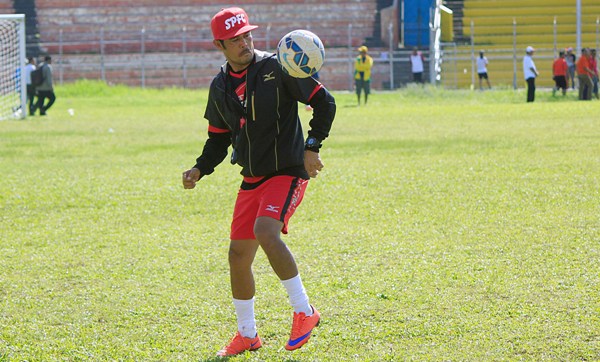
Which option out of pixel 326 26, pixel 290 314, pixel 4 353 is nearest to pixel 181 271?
pixel 290 314

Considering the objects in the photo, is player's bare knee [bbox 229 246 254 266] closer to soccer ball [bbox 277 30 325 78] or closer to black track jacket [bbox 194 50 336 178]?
black track jacket [bbox 194 50 336 178]

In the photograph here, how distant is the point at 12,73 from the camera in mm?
30875

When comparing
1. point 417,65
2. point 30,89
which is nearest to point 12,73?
point 30,89

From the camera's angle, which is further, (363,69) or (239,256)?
A: (363,69)

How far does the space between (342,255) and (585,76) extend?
83.1 ft

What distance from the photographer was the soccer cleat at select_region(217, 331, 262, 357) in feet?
17.7

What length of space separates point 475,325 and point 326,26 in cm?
4007

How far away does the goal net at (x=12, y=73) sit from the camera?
1131 inches

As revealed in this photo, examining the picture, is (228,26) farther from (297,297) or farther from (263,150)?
(297,297)

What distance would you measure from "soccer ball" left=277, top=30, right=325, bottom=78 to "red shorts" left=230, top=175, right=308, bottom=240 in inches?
23.8

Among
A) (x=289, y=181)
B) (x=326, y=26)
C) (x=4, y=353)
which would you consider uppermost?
(x=326, y=26)

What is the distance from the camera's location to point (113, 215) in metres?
10.9

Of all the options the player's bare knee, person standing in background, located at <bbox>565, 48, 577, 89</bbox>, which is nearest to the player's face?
the player's bare knee

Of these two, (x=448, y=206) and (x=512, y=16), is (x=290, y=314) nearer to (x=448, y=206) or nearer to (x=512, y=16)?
(x=448, y=206)
